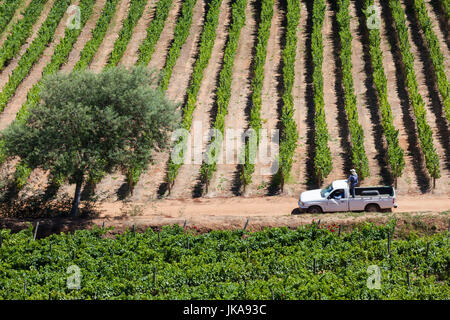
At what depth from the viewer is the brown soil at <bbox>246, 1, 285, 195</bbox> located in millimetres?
34688

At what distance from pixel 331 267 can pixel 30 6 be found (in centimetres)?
4072

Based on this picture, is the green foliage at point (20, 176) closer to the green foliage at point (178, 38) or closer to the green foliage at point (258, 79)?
the green foliage at point (258, 79)

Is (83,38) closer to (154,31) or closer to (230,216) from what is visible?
(154,31)

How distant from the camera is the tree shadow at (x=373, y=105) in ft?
114

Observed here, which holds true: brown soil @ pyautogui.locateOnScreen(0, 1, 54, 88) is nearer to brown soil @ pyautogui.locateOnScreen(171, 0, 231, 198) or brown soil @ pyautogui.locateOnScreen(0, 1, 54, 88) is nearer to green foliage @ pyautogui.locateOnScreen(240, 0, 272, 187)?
brown soil @ pyautogui.locateOnScreen(171, 0, 231, 198)

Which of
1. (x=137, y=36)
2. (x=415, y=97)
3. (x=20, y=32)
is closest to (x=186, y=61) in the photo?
(x=137, y=36)

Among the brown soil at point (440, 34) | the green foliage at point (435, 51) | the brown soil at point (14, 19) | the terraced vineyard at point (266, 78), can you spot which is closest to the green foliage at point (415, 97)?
the terraced vineyard at point (266, 78)

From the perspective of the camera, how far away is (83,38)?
5166 cm

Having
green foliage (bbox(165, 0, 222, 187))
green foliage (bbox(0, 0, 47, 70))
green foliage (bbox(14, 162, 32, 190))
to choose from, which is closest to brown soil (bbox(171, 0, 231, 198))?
green foliage (bbox(165, 0, 222, 187))

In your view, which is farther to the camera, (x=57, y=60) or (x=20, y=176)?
(x=57, y=60)

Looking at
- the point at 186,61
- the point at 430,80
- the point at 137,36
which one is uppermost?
the point at 137,36

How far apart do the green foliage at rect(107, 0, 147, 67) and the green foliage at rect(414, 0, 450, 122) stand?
76.0ft

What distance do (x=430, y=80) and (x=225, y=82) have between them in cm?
1436
